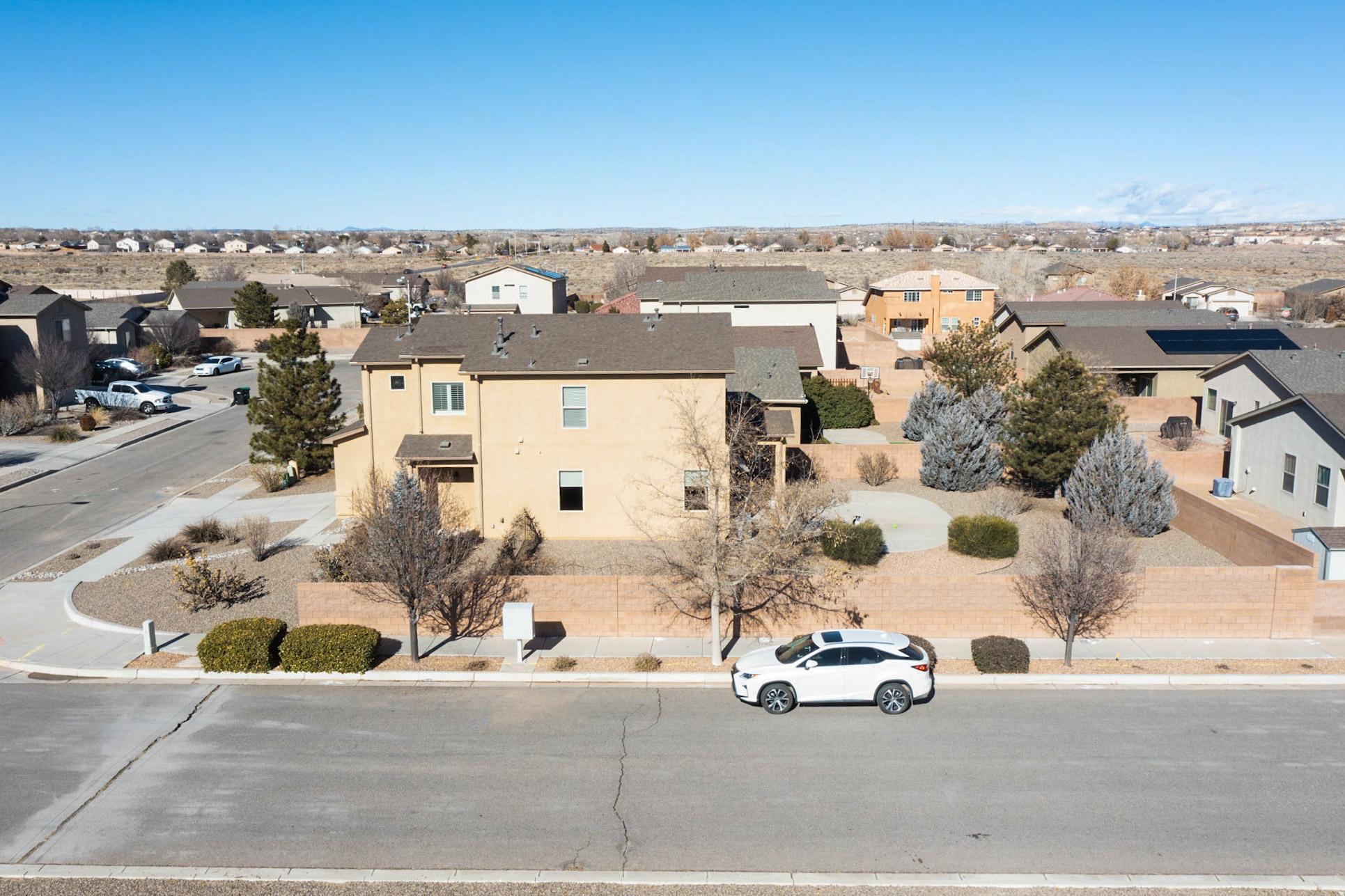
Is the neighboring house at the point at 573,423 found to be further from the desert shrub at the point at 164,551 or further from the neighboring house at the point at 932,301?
the neighboring house at the point at 932,301

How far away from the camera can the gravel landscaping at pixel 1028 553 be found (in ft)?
83.7

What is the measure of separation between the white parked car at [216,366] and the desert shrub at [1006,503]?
171ft

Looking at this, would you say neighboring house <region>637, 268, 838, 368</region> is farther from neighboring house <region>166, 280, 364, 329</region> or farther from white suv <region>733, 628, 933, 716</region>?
neighboring house <region>166, 280, 364, 329</region>

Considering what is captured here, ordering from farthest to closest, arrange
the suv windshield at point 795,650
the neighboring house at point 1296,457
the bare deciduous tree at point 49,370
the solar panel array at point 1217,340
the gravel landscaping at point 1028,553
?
the bare deciduous tree at point 49,370 → the solar panel array at point 1217,340 → the neighboring house at point 1296,457 → the gravel landscaping at point 1028,553 → the suv windshield at point 795,650

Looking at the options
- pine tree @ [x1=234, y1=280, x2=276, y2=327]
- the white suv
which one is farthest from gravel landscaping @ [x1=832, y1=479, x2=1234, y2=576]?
pine tree @ [x1=234, y1=280, x2=276, y2=327]

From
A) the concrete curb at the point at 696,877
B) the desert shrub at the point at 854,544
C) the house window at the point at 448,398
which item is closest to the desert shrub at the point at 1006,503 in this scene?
the desert shrub at the point at 854,544

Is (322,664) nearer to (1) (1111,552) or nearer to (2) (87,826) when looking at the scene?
(2) (87,826)

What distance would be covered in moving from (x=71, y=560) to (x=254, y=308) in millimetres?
53274

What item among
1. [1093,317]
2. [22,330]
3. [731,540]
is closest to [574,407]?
[731,540]

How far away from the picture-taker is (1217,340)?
4719cm

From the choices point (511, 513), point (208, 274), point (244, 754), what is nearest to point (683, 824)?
point (244, 754)

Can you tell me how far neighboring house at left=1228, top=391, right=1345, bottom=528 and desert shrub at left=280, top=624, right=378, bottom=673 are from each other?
2492 centimetres

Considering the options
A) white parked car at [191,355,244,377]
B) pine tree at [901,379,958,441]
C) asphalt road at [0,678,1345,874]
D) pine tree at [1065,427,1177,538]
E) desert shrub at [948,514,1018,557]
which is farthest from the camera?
white parked car at [191,355,244,377]

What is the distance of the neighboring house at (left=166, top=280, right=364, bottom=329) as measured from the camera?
80.1m
